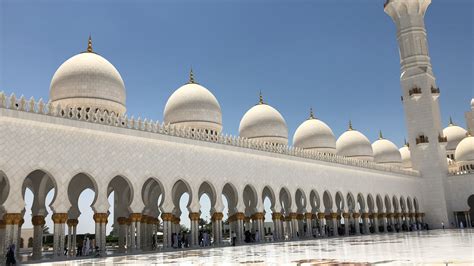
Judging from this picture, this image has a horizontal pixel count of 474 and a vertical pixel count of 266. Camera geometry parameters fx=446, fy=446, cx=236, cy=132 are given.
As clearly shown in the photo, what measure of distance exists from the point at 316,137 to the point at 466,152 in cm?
1115

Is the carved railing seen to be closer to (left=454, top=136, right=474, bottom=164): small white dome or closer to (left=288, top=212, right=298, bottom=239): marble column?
(left=288, top=212, right=298, bottom=239): marble column

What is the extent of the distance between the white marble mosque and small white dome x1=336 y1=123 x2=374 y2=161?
72 mm

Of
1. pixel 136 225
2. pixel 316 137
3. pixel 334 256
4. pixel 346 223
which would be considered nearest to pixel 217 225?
pixel 136 225

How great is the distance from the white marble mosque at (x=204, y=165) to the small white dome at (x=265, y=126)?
0.06 meters

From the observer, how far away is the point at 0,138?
443 inches

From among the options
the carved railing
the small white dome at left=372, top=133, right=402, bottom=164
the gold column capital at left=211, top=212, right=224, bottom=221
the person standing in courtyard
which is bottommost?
the person standing in courtyard

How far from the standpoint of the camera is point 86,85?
15.9m

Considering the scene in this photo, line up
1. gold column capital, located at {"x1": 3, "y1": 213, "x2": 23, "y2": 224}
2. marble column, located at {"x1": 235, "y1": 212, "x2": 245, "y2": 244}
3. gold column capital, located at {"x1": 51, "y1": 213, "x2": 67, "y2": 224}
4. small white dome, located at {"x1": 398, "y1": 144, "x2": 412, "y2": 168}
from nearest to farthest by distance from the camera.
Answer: gold column capital, located at {"x1": 3, "y1": 213, "x2": 23, "y2": 224} → gold column capital, located at {"x1": 51, "y1": 213, "x2": 67, "y2": 224} → marble column, located at {"x1": 235, "y1": 212, "x2": 245, "y2": 244} → small white dome, located at {"x1": 398, "y1": 144, "x2": 412, "y2": 168}

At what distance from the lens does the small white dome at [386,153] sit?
31.9 m

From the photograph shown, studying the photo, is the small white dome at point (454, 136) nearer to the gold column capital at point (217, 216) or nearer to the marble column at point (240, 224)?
the marble column at point (240, 224)

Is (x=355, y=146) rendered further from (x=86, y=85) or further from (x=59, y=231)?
(x=59, y=231)

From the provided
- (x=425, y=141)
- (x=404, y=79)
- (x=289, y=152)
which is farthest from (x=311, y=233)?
(x=404, y=79)

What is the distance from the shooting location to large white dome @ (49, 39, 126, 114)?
51.9 feet

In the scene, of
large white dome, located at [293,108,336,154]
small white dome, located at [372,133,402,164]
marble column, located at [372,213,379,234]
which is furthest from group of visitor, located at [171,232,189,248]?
small white dome, located at [372,133,402,164]
